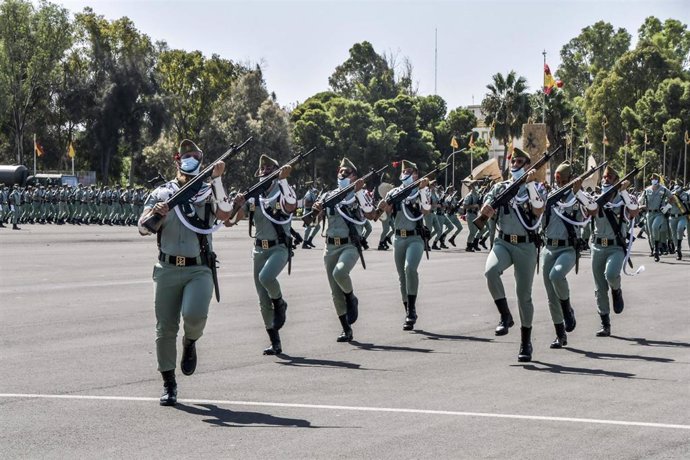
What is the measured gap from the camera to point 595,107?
291 ft

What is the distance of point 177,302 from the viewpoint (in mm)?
9188

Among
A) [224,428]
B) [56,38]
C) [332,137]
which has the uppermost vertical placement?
[56,38]

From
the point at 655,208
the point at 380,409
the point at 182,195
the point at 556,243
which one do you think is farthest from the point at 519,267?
the point at 655,208

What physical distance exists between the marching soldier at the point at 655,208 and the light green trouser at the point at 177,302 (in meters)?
21.2

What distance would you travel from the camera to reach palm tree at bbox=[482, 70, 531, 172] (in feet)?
289

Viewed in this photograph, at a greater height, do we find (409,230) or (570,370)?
(409,230)

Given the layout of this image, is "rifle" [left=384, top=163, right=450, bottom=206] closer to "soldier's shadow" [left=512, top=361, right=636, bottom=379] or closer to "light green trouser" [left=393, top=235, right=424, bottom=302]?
"light green trouser" [left=393, top=235, right=424, bottom=302]

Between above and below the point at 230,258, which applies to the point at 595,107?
above

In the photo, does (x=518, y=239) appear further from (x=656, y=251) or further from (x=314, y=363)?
(x=656, y=251)

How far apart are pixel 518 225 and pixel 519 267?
463 millimetres

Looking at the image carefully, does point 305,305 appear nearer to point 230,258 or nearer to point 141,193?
point 230,258

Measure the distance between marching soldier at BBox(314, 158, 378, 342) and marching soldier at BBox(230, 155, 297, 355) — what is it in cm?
95

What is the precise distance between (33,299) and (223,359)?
6708mm

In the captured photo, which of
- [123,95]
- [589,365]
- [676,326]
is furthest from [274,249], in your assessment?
[123,95]
